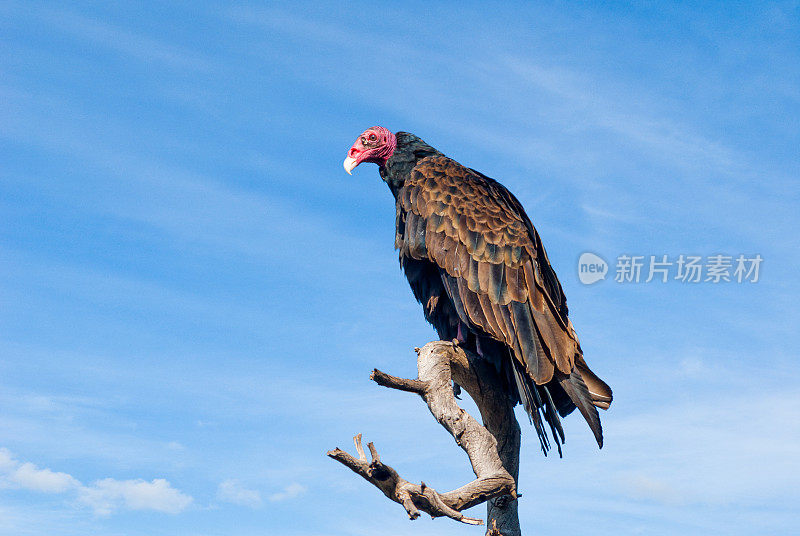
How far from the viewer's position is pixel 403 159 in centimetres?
630

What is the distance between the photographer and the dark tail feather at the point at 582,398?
15.8ft

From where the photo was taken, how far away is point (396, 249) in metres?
5.89

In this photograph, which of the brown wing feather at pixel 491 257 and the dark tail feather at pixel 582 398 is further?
the brown wing feather at pixel 491 257

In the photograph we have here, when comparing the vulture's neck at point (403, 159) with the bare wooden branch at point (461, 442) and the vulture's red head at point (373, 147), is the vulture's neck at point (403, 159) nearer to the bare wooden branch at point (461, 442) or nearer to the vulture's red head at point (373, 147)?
the vulture's red head at point (373, 147)

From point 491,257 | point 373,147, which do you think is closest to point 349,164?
point 373,147

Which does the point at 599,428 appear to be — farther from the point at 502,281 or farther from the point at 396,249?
the point at 396,249

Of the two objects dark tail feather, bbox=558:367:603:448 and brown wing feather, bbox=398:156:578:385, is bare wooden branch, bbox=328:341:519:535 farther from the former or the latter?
dark tail feather, bbox=558:367:603:448

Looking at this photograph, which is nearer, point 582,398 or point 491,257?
point 582,398

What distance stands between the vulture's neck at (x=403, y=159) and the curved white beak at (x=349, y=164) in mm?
339

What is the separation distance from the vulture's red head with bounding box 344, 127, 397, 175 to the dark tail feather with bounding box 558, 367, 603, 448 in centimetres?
266

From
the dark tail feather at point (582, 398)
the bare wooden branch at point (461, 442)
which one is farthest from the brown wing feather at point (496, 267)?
the bare wooden branch at point (461, 442)

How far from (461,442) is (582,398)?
2.87 ft

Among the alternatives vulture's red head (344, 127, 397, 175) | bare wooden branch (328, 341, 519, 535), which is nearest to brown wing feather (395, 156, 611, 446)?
bare wooden branch (328, 341, 519, 535)

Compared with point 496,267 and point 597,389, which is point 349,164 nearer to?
point 496,267
